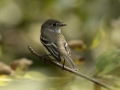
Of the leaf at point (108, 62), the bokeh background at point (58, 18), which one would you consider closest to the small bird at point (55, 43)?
the leaf at point (108, 62)

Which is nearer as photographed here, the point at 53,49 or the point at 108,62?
the point at 108,62

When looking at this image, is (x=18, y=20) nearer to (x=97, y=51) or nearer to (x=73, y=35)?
(x=73, y=35)

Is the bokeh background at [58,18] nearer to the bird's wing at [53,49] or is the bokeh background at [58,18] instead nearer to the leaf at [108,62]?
the bird's wing at [53,49]

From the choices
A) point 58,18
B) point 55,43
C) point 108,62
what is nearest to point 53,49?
point 55,43

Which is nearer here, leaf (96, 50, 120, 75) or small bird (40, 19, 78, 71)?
leaf (96, 50, 120, 75)

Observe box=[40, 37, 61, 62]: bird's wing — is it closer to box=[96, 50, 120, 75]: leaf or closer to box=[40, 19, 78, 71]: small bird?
box=[40, 19, 78, 71]: small bird

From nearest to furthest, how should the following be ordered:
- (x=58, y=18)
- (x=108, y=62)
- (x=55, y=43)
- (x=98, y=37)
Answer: (x=108, y=62), (x=98, y=37), (x=55, y=43), (x=58, y=18)

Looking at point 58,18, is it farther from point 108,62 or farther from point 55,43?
point 108,62

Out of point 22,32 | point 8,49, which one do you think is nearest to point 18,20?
point 22,32

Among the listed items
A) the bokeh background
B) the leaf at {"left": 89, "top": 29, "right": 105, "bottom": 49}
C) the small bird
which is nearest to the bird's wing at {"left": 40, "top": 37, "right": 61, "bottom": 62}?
the small bird
